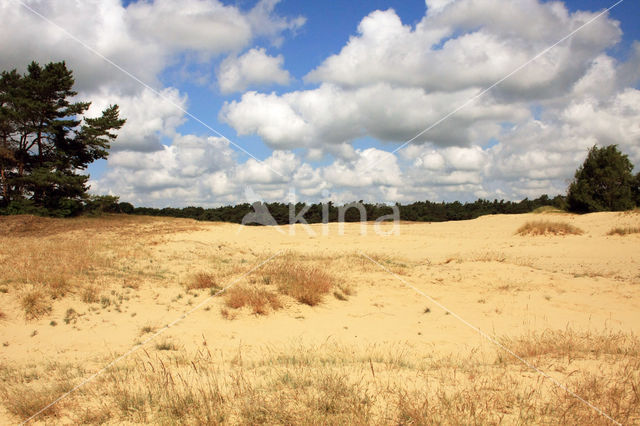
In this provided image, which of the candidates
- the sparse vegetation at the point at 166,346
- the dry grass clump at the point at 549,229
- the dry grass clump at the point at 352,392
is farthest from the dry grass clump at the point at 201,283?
the dry grass clump at the point at 549,229

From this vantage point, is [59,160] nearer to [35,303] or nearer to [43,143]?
[43,143]

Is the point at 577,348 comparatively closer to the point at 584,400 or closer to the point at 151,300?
the point at 584,400

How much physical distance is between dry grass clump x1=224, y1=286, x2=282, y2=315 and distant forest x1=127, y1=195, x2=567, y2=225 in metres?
35.4

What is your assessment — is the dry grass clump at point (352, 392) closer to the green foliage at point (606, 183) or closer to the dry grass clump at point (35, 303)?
the dry grass clump at point (35, 303)

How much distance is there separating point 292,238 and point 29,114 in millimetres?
18150

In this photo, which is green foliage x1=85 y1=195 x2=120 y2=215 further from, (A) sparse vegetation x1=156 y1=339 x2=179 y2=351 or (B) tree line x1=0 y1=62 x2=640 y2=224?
(A) sparse vegetation x1=156 y1=339 x2=179 y2=351

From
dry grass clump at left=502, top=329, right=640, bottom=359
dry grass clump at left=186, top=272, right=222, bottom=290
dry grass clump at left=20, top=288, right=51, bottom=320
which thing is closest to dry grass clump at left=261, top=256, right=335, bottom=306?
dry grass clump at left=186, top=272, right=222, bottom=290

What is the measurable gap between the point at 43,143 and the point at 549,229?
3102cm

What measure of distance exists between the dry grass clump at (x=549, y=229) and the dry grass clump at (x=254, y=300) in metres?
15.8

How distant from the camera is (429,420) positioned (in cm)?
323

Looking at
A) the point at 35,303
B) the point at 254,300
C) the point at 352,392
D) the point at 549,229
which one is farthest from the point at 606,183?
the point at 35,303

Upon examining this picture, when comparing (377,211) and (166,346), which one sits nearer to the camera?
(166,346)

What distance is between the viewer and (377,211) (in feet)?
155

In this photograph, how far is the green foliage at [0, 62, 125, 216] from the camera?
2336 centimetres
